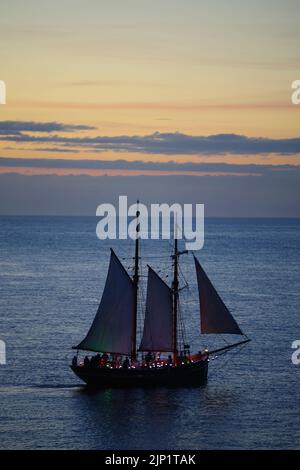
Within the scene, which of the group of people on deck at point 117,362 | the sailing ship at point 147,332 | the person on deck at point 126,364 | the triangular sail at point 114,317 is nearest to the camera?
the sailing ship at point 147,332

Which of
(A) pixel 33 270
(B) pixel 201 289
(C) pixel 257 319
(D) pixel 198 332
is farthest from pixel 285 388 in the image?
(A) pixel 33 270

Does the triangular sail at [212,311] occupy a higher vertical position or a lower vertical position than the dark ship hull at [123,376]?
higher

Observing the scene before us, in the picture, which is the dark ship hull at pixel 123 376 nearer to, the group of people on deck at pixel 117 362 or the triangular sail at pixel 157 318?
the group of people on deck at pixel 117 362

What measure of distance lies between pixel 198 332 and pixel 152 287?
2151 cm

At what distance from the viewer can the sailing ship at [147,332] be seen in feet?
282

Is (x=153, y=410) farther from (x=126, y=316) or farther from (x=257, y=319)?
(x=257, y=319)

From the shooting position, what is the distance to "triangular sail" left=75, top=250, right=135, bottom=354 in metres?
88.1

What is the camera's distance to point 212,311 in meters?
Answer: 89.8

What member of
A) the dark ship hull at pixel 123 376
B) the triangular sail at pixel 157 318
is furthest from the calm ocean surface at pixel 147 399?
the triangular sail at pixel 157 318

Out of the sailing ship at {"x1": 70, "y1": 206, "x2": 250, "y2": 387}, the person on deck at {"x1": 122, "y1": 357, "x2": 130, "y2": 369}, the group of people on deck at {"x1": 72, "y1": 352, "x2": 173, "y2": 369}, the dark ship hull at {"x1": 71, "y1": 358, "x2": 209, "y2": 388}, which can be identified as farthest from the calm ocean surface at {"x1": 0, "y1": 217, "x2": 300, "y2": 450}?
the person on deck at {"x1": 122, "y1": 357, "x2": 130, "y2": 369}

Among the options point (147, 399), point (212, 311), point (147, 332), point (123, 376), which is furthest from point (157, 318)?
point (147, 399)

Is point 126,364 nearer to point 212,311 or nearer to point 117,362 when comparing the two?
point 117,362

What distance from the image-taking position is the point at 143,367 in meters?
86.4
